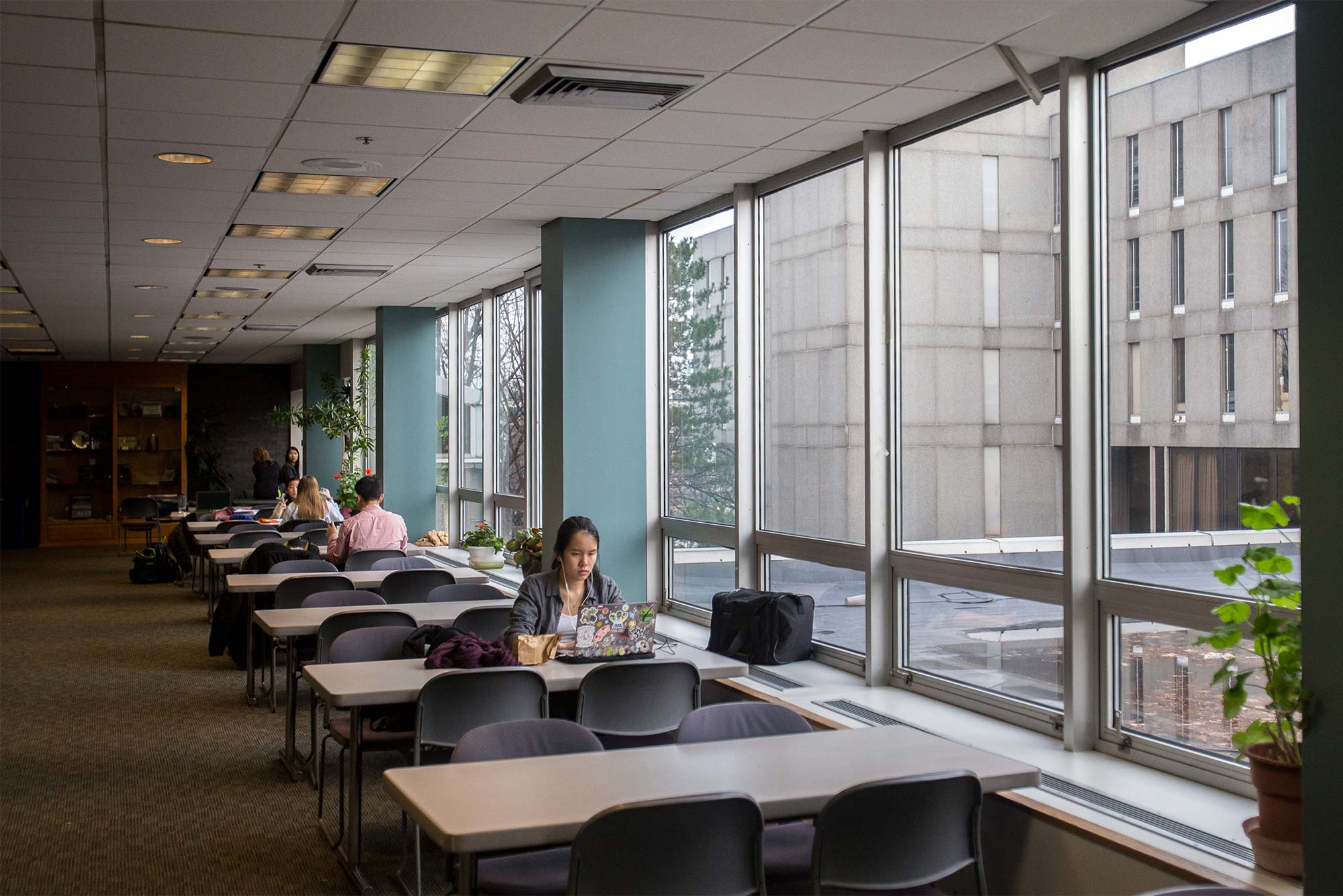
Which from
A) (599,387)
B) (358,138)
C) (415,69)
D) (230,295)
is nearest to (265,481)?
(230,295)

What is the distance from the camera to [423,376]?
13375 millimetres

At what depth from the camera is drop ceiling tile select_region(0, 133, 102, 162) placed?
550 cm

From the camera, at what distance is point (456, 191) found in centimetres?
697

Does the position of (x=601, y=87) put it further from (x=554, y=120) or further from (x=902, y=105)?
(x=902, y=105)

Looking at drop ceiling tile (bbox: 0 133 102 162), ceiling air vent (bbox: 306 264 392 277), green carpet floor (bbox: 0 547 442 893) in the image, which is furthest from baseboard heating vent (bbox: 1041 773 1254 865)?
ceiling air vent (bbox: 306 264 392 277)

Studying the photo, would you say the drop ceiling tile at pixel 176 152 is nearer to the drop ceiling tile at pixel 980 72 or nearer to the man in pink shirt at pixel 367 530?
the man in pink shirt at pixel 367 530

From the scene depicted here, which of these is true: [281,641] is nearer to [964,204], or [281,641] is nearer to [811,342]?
[811,342]

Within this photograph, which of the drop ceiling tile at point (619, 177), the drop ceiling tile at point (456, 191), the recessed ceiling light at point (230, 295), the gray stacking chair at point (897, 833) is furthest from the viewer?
the recessed ceiling light at point (230, 295)

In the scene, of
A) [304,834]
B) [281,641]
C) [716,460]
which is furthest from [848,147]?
[281,641]

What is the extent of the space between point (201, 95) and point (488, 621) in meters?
2.64

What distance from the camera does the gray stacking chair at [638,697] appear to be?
13.7 ft

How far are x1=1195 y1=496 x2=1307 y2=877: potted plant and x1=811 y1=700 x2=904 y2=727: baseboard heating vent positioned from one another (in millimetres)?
1795

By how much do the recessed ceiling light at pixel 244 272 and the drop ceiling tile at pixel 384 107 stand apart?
5.11 metres

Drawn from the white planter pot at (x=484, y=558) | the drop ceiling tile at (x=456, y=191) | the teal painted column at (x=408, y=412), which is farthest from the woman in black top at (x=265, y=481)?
the drop ceiling tile at (x=456, y=191)
